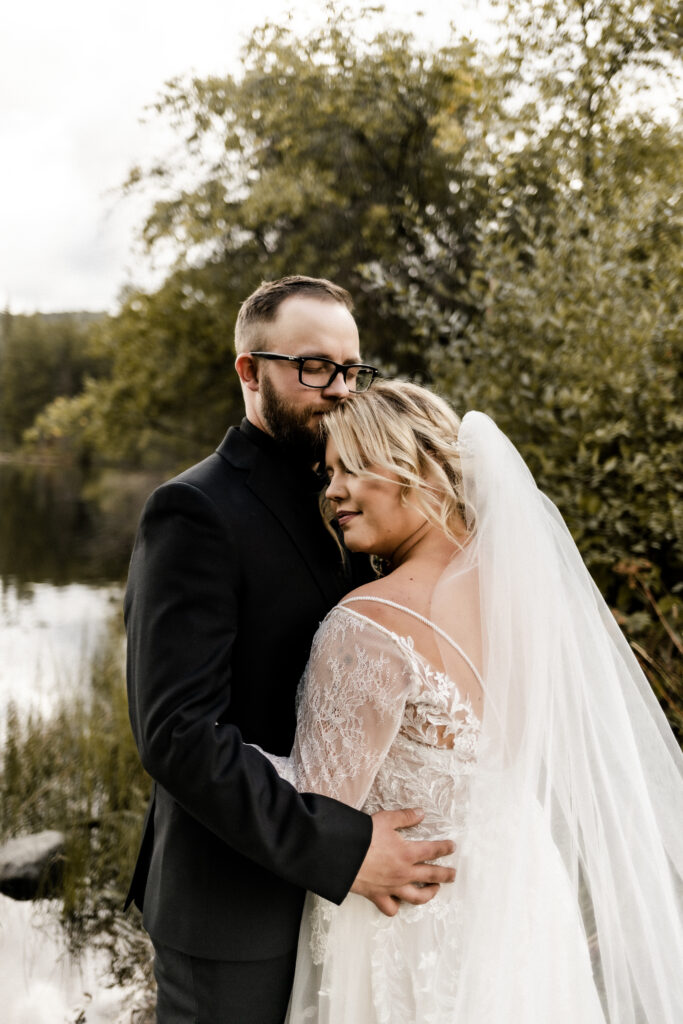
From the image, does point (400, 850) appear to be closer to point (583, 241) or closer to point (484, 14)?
point (583, 241)

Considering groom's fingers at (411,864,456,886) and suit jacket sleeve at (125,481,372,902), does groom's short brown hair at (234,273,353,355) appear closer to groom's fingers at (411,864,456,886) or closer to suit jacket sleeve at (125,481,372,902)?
suit jacket sleeve at (125,481,372,902)

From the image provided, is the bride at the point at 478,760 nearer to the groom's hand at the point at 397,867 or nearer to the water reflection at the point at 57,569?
the groom's hand at the point at 397,867

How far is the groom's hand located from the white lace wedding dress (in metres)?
0.04

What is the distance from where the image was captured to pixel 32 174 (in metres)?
9.58

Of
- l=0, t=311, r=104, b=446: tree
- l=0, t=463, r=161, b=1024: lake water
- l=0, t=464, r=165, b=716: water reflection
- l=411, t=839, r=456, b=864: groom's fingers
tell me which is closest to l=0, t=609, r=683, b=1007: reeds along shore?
l=0, t=463, r=161, b=1024: lake water

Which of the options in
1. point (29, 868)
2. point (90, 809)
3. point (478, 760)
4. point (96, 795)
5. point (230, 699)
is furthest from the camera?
point (96, 795)

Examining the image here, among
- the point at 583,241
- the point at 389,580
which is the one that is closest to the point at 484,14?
the point at 583,241

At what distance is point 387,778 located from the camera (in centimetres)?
164

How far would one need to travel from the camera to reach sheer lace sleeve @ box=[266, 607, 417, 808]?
156cm

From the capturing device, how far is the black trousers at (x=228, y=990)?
1.69 meters

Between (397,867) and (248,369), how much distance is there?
1.20 m

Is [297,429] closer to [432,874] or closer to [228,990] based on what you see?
[432,874]

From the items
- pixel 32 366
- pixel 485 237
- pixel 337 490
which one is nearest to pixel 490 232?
pixel 485 237

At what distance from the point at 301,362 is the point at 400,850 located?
1.10 meters
